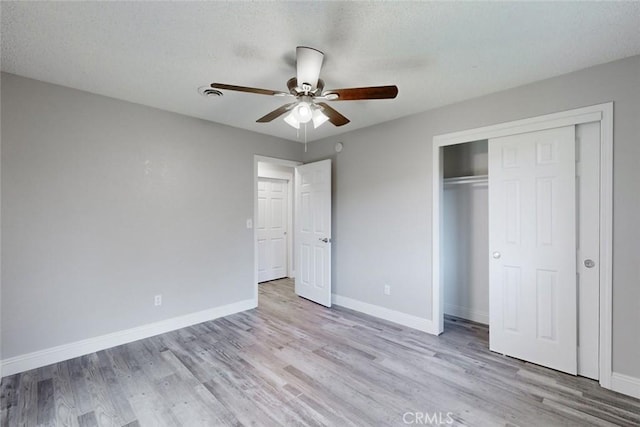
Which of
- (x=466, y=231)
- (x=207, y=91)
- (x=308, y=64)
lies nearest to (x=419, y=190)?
(x=466, y=231)

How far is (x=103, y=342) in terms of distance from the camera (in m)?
2.79

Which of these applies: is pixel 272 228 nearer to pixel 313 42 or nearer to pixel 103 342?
pixel 103 342

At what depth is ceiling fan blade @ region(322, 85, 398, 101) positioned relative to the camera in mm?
1849

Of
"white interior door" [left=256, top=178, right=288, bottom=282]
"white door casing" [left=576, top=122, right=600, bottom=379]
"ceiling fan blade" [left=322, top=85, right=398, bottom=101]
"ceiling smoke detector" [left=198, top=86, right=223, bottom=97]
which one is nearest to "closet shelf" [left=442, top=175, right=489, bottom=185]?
"white door casing" [left=576, top=122, right=600, bottom=379]

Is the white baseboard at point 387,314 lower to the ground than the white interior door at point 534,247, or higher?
lower

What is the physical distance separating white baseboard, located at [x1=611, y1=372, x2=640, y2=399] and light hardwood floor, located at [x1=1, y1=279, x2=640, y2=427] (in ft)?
0.19

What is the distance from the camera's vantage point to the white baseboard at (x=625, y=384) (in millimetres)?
2053

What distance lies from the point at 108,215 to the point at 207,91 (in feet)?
5.23

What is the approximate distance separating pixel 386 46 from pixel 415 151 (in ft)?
5.05

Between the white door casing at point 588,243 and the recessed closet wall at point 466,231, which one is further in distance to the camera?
the recessed closet wall at point 466,231

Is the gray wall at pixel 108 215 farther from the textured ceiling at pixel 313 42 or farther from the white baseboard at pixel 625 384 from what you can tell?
the white baseboard at pixel 625 384

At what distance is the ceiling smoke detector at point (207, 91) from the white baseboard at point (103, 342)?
8.24 ft

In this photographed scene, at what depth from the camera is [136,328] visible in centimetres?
301

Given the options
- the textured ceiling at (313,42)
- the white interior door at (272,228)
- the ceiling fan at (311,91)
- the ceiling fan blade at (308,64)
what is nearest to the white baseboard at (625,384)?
the textured ceiling at (313,42)
